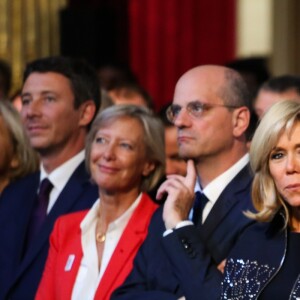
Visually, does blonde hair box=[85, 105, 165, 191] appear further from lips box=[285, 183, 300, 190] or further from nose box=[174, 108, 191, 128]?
lips box=[285, 183, 300, 190]

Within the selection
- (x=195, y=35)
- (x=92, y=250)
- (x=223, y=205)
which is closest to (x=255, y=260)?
(x=223, y=205)

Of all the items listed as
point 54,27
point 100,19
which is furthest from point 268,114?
point 54,27

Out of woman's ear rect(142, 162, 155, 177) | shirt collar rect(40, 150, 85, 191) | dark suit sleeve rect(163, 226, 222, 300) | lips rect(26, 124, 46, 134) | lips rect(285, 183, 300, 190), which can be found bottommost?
dark suit sleeve rect(163, 226, 222, 300)

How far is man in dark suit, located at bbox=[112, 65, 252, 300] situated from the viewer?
5.02m

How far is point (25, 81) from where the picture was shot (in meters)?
6.49

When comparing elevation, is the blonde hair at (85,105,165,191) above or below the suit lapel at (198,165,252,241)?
above

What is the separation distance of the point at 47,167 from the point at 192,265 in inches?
58.4

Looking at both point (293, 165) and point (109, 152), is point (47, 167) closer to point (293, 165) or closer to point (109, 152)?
point (109, 152)

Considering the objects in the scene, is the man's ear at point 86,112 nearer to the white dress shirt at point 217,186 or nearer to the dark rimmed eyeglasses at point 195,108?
the dark rimmed eyeglasses at point 195,108

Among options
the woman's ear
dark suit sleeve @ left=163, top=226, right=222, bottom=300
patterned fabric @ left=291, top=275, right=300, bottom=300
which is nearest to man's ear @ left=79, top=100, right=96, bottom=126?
the woman's ear

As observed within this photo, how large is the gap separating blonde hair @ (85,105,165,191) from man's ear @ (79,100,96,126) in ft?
1.57

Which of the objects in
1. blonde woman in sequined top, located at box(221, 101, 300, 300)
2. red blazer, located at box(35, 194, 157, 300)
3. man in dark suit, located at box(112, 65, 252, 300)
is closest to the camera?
blonde woman in sequined top, located at box(221, 101, 300, 300)

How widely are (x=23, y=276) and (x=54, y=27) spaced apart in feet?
13.5

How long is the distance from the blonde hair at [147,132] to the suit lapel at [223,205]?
0.66 meters
